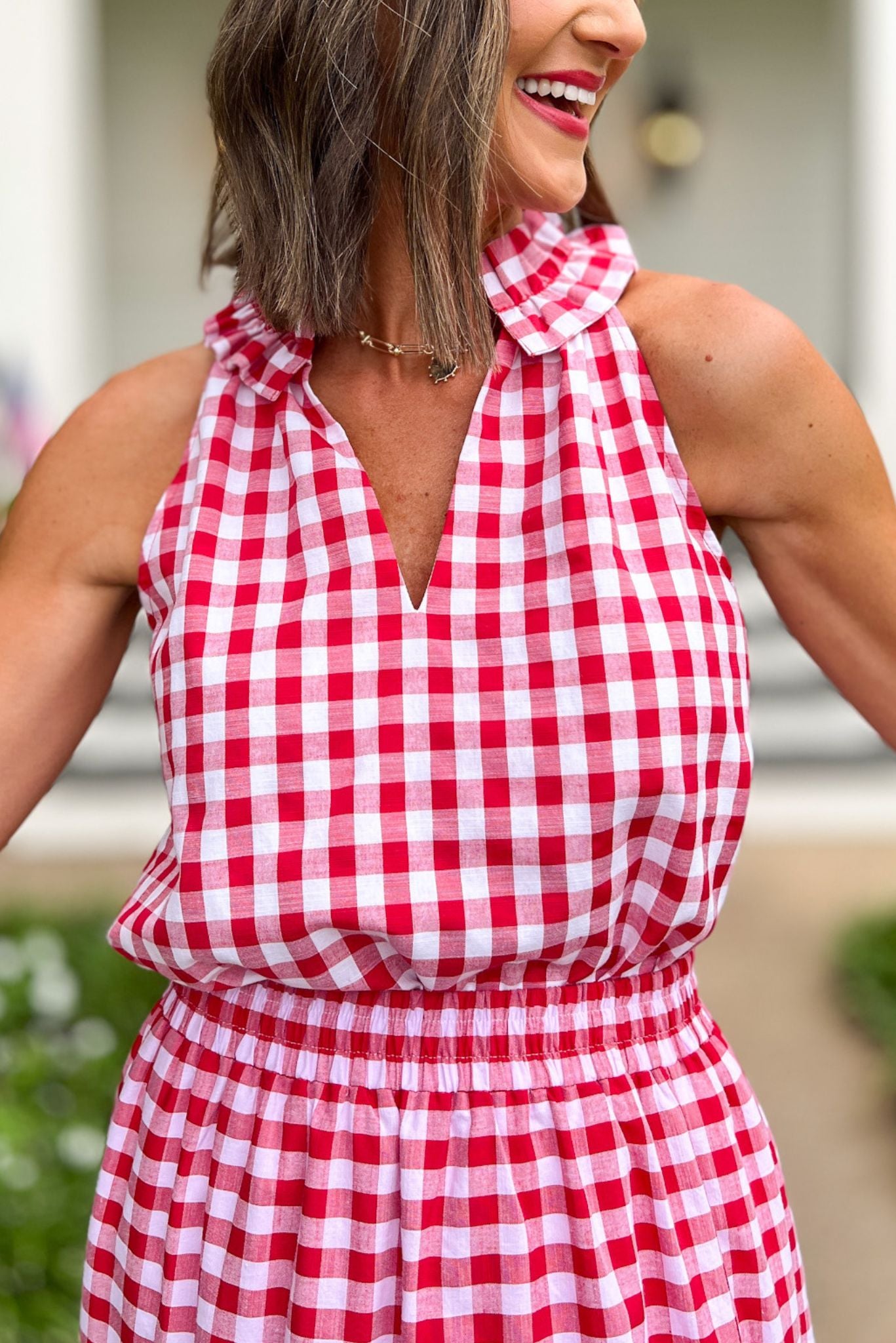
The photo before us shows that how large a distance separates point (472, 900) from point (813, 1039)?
2.84 meters

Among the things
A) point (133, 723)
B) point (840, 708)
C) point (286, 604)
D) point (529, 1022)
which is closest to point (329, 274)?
point (286, 604)

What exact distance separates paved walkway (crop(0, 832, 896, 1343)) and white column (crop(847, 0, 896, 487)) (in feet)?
5.08

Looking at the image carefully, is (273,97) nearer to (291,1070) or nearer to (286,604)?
(286,604)

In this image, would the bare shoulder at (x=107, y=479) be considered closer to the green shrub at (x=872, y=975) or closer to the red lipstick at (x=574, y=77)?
the red lipstick at (x=574, y=77)

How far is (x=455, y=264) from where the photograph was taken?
102 centimetres

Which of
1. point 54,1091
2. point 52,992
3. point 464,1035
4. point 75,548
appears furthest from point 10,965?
point 464,1035

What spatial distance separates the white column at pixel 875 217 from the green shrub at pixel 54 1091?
345 cm

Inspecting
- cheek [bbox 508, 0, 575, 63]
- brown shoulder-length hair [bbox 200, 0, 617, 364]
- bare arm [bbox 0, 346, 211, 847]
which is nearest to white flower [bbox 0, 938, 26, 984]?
bare arm [bbox 0, 346, 211, 847]

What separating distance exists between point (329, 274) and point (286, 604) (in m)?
0.27

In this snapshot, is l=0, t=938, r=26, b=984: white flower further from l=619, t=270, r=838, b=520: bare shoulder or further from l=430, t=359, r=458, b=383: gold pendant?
l=619, t=270, r=838, b=520: bare shoulder

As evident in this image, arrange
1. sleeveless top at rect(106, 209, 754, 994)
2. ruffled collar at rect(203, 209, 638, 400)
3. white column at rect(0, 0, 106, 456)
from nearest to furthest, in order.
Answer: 1. sleeveless top at rect(106, 209, 754, 994)
2. ruffled collar at rect(203, 209, 638, 400)
3. white column at rect(0, 0, 106, 456)

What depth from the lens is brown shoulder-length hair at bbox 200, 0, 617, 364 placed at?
98 centimetres

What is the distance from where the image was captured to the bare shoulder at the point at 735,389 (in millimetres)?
984

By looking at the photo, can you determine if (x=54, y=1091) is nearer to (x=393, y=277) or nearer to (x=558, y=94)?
(x=393, y=277)
